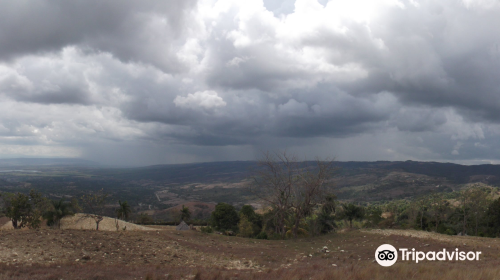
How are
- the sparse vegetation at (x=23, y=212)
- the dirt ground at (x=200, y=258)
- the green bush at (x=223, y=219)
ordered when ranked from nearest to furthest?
the dirt ground at (x=200, y=258)
the sparse vegetation at (x=23, y=212)
the green bush at (x=223, y=219)

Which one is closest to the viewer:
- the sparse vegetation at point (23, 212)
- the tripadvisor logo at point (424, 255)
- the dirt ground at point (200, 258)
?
the dirt ground at point (200, 258)

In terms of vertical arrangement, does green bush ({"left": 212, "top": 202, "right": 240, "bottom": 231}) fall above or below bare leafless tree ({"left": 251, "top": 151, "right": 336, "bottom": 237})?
below

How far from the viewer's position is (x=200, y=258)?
54.7 ft

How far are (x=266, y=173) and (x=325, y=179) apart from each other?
18.2 feet

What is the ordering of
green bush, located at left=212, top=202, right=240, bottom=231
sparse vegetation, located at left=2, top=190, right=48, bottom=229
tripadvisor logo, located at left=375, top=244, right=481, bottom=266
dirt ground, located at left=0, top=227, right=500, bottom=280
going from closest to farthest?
dirt ground, located at left=0, top=227, right=500, bottom=280, tripadvisor logo, located at left=375, top=244, right=481, bottom=266, sparse vegetation, located at left=2, top=190, right=48, bottom=229, green bush, located at left=212, top=202, right=240, bottom=231

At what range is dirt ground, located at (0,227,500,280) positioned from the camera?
10727 mm

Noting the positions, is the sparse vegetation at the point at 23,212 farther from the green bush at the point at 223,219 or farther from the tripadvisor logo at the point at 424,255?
the tripadvisor logo at the point at 424,255

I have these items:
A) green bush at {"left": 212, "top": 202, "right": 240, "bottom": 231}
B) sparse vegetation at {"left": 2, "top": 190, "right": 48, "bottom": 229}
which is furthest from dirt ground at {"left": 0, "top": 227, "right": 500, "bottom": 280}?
green bush at {"left": 212, "top": 202, "right": 240, "bottom": 231}

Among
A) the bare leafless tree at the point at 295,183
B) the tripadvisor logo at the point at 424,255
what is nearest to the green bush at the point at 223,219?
the bare leafless tree at the point at 295,183

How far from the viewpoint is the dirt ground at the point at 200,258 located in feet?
35.2

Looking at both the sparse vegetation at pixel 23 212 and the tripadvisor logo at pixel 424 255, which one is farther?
the sparse vegetation at pixel 23 212

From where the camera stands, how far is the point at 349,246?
20344 millimetres

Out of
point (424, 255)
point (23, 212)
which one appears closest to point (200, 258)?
point (424, 255)

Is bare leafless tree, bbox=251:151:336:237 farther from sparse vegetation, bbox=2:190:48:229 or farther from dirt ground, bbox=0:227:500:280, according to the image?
sparse vegetation, bbox=2:190:48:229
